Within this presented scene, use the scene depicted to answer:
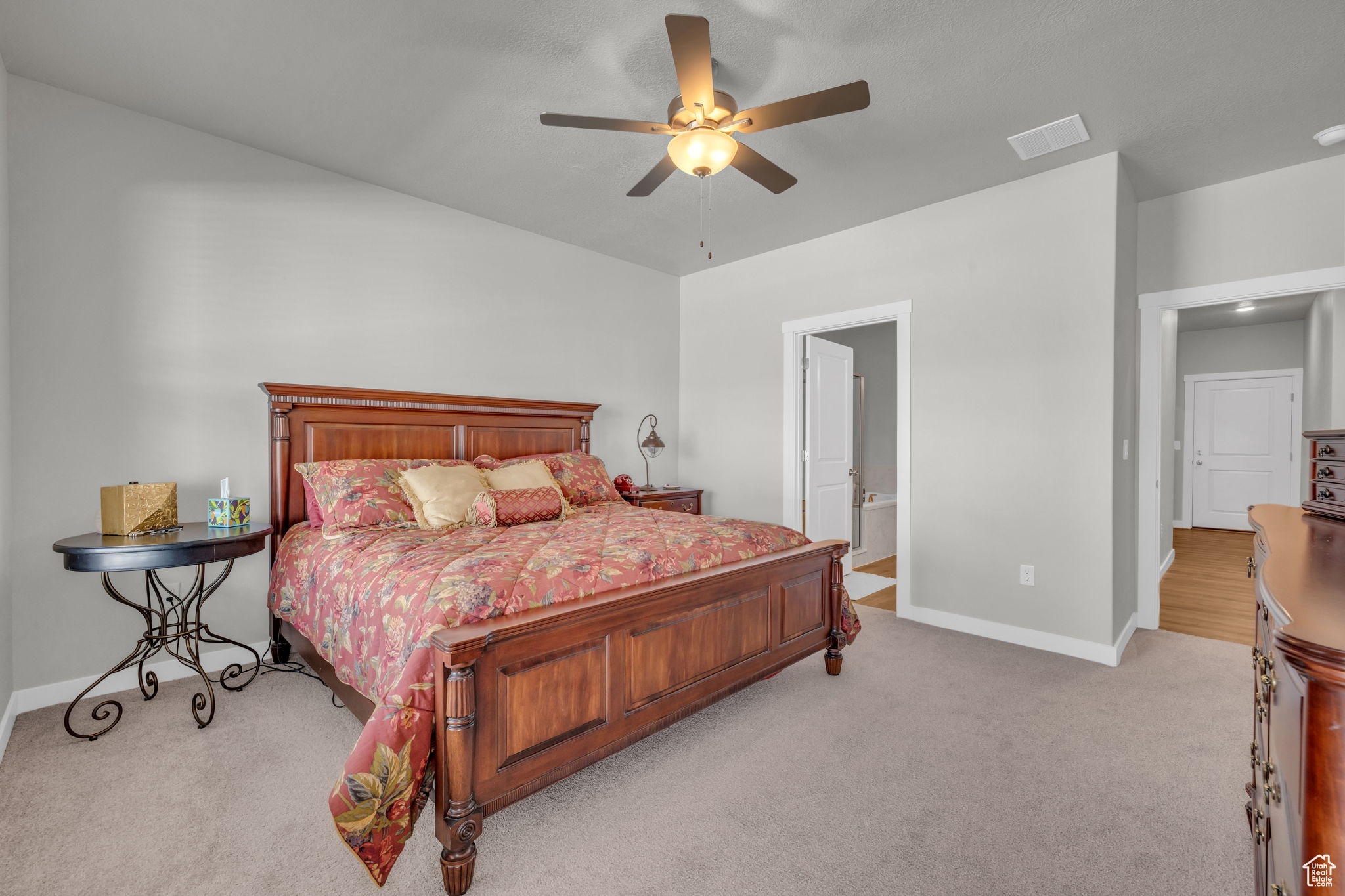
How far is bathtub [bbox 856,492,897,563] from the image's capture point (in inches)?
224

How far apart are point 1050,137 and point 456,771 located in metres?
3.65

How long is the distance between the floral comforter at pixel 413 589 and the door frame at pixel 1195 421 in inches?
283

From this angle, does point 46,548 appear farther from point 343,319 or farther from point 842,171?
point 842,171

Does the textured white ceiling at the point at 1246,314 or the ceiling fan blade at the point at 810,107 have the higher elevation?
the textured white ceiling at the point at 1246,314

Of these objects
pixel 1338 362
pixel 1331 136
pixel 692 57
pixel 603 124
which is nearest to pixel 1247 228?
pixel 1331 136

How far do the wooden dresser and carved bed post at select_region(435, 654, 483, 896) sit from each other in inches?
59.5

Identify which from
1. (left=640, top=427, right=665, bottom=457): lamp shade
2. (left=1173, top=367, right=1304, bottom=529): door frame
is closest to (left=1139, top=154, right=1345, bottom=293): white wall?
(left=640, top=427, right=665, bottom=457): lamp shade

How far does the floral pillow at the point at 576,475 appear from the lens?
3752 mm

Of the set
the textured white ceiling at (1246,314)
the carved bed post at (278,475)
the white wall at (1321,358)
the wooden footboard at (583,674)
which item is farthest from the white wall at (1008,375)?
the textured white ceiling at (1246,314)

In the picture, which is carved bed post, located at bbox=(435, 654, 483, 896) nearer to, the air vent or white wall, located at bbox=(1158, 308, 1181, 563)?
the air vent

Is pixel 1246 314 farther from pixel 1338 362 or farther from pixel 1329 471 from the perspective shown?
pixel 1329 471

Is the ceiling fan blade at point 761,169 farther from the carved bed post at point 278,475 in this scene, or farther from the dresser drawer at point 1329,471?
the carved bed post at point 278,475

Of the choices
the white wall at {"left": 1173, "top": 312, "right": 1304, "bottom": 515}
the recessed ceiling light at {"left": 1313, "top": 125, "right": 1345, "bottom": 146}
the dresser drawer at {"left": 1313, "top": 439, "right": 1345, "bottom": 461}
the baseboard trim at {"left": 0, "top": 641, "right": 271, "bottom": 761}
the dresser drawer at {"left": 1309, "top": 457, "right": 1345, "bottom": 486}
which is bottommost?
the baseboard trim at {"left": 0, "top": 641, "right": 271, "bottom": 761}

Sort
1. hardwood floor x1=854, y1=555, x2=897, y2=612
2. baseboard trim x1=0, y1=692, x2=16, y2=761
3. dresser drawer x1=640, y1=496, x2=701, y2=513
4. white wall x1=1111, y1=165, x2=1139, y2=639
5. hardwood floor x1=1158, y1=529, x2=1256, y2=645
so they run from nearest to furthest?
1. baseboard trim x1=0, y1=692, x2=16, y2=761
2. white wall x1=1111, y1=165, x2=1139, y2=639
3. hardwood floor x1=1158, y1=529, x2=1256, y2=645
4. hardwood floor x1=854, y1=555, x2=897, y2=612
5. dresser drawer x1=640, y1=496, x2=701, y2=513
